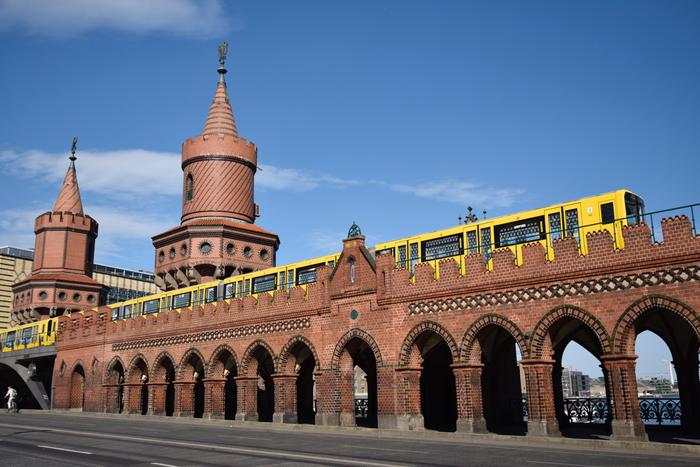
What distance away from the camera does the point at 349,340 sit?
1084 inches

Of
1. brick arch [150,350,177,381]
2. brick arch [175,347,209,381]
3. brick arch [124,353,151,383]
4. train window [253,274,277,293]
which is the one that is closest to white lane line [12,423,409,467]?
train window [253,274,277,293]

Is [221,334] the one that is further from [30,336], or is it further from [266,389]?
[30,336]

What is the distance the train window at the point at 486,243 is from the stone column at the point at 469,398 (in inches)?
153

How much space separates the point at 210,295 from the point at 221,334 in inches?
145

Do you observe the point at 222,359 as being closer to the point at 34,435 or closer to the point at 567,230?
the point at 34,435

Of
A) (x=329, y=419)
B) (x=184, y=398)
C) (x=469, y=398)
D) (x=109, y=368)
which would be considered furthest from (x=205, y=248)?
(x=469, y=398)

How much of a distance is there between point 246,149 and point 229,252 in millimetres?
7675

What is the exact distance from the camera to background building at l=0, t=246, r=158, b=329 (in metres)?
83.9

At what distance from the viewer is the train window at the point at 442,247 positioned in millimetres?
24906

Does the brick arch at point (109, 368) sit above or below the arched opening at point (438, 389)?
above

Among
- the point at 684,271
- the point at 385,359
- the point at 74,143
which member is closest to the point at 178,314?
the point at 385,359

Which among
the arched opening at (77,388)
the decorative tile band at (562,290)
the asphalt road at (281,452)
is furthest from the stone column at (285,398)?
the arched opening at (77,388)

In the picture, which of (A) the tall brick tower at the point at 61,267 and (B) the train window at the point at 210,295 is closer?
(B) the train window at the point at 210,295

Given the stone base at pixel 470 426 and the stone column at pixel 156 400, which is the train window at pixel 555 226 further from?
the stone column at pixel 156 400
